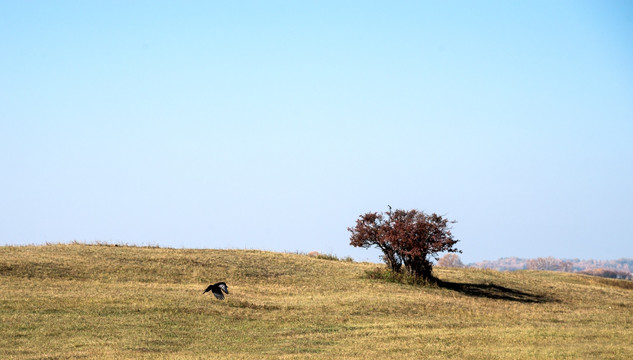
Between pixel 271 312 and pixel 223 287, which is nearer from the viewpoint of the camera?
pixel 271 312

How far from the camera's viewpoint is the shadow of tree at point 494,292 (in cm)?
3824

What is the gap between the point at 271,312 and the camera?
27797mm

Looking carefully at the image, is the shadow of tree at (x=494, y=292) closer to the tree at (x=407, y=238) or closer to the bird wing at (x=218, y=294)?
the tree at (x=407, y=238)

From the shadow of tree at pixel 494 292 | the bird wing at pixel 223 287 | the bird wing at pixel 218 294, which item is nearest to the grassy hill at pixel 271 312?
the shadow of tree at pixel 494 292

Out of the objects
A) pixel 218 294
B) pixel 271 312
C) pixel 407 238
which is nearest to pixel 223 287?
pixel 218 294

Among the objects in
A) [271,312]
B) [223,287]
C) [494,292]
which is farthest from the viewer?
[494,292]

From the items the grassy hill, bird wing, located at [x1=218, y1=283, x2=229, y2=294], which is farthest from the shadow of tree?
bird wing, located at [x1=218, y1=283, x2=229, y2=294]

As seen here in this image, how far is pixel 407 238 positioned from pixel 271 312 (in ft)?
42.1

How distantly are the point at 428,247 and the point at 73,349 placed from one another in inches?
881

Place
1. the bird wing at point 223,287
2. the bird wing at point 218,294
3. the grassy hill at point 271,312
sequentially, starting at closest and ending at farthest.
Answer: the grassy hill at point 271,312
the bird wing at point 223,287
the bird wing at point 218,294

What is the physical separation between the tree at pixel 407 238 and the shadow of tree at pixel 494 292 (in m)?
1.61

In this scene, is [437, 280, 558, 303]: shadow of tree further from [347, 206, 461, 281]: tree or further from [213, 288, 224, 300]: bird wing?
[213, 288, 224, 300]: bird wing

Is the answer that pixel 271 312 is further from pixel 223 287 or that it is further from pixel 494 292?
pixel 494 292

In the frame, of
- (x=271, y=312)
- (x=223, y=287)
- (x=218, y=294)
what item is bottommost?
(x=271, y=312)
